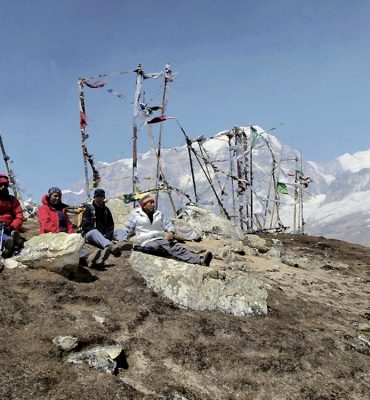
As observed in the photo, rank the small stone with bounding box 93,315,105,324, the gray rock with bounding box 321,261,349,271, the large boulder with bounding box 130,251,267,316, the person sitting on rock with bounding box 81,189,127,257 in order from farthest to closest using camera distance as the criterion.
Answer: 1. the gray rock with bounding box 321,261,349,271
2. the person sitting on rock with bounding box 81,189,127,257
3. the large boulder with bounding box 130,251,267,316
4. the small stone with bounding box 93,315,105,324

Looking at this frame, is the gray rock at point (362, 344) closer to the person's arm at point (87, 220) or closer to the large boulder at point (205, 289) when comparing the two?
the large boulder at point (205, 289)

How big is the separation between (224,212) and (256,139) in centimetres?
442

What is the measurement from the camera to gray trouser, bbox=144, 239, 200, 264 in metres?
9.26

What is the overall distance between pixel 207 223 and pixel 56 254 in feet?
37.0

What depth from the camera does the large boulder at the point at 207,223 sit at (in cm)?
1795

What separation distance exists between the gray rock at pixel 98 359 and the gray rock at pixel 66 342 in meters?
0.14

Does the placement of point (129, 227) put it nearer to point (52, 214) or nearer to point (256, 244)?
point (52, 214)

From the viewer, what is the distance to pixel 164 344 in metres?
A: 6.02

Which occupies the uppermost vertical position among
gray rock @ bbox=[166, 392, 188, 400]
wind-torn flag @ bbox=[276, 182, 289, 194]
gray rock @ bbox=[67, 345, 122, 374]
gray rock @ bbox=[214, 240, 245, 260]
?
A: wind-torn flag @ bbox=[276, 182, 289, 194]

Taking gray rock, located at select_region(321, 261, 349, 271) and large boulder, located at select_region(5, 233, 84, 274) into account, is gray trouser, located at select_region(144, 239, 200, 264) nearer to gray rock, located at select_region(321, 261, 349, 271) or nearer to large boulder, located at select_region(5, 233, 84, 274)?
large boulder, located at select_region(5, 233, 84, 274)

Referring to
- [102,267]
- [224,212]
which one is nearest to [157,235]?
[102,267]

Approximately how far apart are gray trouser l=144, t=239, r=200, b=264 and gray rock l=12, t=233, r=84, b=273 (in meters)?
2.03

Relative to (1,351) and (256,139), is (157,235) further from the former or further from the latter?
(256,139)

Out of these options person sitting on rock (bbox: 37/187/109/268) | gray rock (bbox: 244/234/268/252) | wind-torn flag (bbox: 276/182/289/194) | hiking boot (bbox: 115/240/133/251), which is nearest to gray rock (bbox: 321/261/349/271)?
gray rock (bbox: 244/234/268/252)
